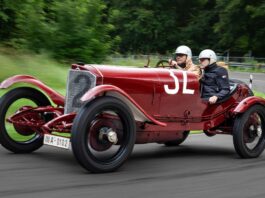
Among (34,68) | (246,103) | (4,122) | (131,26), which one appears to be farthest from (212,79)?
(131,26)

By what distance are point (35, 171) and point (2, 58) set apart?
10.3 m

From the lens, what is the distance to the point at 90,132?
6.30 meters

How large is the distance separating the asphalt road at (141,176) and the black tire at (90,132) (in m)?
0.13

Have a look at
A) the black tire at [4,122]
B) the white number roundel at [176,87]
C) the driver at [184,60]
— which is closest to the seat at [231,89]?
the driver at [184,60]

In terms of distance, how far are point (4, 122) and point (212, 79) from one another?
3.10m

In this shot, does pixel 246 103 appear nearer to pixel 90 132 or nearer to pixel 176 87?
pixel 176 87

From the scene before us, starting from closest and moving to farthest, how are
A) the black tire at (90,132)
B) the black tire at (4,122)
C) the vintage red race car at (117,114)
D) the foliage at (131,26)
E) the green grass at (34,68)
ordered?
the black tire at (90,132) < the vintage red race car at (117,114) < the black tire at (4,122) < the green grass at (34,68) < the foliage at (131,26)

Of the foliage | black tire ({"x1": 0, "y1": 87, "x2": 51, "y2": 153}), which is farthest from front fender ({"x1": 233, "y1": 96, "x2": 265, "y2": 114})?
the foliage

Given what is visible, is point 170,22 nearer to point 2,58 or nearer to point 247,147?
point 2,58

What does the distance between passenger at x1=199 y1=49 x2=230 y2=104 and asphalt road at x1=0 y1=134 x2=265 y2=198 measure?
0.90 m

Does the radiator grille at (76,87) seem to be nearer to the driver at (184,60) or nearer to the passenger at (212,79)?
the driver at (184,60)

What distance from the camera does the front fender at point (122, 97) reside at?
19.8 feet

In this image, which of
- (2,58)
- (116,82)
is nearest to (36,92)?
(116,82)

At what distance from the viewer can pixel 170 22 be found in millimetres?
65875
